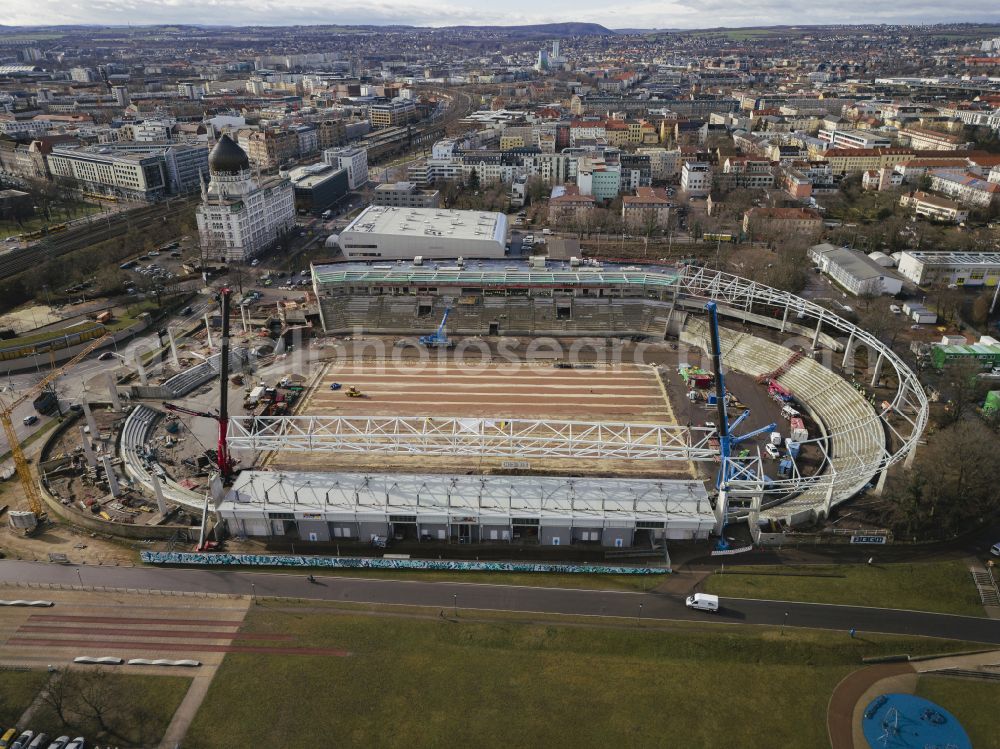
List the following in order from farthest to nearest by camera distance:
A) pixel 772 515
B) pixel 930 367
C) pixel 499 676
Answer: pixel 930 367, pixel 772 515, pixel 499 676

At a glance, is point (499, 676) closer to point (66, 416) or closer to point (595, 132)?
point (66, 416)

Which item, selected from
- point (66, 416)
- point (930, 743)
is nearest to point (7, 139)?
point (66, 416)

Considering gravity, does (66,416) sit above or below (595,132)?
below

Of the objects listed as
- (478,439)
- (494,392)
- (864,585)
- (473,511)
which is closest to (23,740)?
(473,511)

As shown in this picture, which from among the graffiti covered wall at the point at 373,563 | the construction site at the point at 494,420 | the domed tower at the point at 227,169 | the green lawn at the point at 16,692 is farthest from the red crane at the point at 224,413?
the domed tower at the point at 227,169

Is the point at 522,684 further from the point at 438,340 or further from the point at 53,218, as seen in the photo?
the point at 53,218
